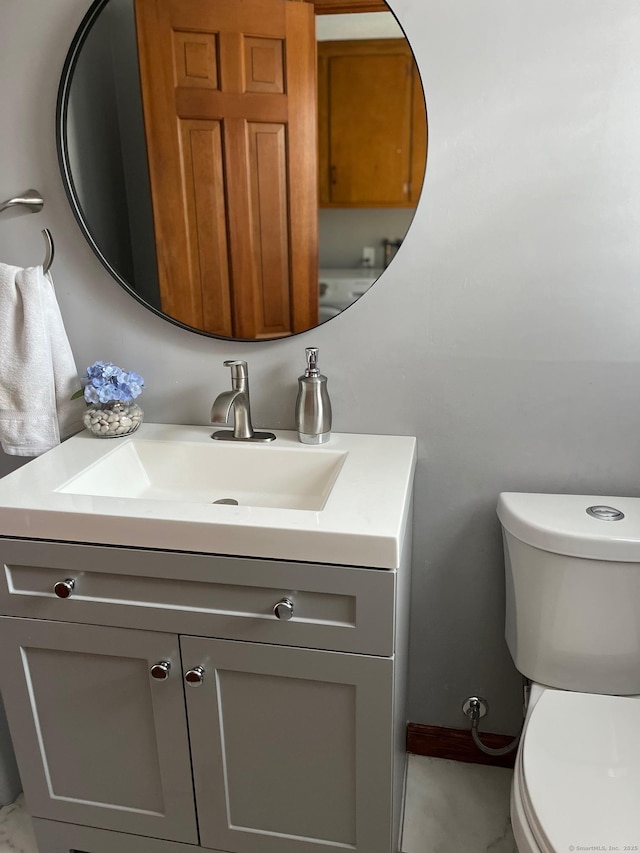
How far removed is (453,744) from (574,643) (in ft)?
1.82

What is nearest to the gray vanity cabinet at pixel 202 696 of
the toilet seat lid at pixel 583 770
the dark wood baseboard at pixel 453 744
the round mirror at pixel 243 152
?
the toilet seat lid at pixel 583 770

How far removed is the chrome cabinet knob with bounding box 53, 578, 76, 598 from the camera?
1112 millimetres

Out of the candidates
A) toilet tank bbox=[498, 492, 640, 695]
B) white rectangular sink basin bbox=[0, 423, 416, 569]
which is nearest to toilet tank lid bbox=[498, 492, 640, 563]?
toilet tank bbox=[498, 492, 640, 695]

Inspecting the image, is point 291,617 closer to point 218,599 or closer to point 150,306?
point 218,599

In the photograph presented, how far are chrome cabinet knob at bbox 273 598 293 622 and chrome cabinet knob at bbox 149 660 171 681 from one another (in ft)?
0.80

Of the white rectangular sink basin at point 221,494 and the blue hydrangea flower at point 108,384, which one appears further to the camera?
the blue hydrangea flower at point 108,384

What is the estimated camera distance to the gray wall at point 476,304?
1.20 m

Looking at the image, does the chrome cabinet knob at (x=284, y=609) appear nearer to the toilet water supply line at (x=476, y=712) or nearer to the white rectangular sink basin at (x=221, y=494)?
the white rectangular sink basin at (x=221, y=494)

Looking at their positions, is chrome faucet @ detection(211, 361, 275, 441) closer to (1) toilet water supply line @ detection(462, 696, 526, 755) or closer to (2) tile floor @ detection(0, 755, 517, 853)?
(1) toilet water supply line @ detection(462, 696, 526, 755)

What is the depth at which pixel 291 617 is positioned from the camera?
3.46ft

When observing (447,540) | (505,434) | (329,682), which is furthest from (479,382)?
(329,682)

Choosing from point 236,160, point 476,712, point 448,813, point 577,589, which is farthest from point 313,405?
point 448,813

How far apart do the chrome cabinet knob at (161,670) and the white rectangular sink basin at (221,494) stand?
23 centimetres

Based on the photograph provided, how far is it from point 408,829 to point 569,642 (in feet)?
1.95
